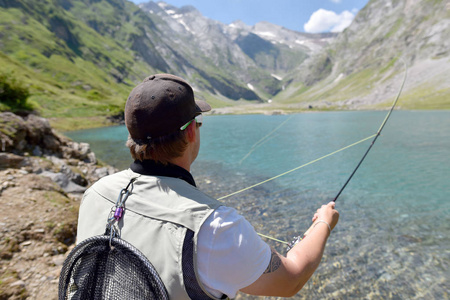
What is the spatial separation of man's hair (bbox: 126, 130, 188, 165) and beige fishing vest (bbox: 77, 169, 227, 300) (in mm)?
191

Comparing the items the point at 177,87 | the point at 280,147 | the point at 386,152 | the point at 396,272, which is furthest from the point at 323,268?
the point at 280,147

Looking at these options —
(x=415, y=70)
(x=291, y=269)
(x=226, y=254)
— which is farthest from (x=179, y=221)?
(x=415, y=70)

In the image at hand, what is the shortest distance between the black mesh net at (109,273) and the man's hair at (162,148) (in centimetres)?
68

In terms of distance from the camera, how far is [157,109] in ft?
6.69

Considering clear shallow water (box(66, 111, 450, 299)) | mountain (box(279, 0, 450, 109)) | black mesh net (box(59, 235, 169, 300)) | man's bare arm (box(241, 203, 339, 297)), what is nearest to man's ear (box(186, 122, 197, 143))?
black mesh net (box(59, 235, 169, 300))

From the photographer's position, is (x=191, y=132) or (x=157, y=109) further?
(x=191, y=132)

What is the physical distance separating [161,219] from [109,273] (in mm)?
567

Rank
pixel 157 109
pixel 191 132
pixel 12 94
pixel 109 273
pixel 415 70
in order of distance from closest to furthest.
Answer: pixel 109 273
pixel 157 109
pixel 191 132
pixel 12 94
pixel 415 70

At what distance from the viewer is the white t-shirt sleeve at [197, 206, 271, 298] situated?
167cm

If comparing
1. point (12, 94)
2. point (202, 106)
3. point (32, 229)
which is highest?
point (202, 106)

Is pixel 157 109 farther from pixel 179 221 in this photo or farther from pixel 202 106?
pixel 179 221

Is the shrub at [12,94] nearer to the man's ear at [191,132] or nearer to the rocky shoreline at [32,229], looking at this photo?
the rocky shoreline at [32,229]

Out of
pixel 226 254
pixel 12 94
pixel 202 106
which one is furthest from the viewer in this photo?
pixel 12 94

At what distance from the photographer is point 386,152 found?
2391cm
